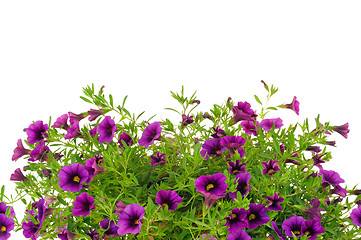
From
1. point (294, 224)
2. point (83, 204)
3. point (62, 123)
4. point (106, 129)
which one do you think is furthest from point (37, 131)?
point (294, 224)

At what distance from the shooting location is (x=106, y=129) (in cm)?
159

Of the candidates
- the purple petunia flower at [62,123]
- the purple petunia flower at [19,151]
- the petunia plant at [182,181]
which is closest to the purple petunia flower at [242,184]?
the petunia plant at [182,181]

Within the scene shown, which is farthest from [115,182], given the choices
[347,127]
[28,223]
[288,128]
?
[347,127]

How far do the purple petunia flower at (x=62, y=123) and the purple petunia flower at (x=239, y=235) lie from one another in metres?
0.74

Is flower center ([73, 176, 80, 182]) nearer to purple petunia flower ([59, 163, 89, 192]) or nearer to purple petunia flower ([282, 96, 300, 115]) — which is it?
purple petunia flower ([59, 163, 89, 192])

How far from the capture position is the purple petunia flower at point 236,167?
4.82ft

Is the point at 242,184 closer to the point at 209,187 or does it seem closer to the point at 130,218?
the point at 209,187

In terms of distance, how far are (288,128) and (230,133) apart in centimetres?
28

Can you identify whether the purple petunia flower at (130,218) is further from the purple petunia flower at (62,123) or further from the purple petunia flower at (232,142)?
the purple petunia flower at (62,123)

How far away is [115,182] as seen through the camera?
1.52m

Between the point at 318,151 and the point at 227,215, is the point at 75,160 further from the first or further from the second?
the point at 318,151

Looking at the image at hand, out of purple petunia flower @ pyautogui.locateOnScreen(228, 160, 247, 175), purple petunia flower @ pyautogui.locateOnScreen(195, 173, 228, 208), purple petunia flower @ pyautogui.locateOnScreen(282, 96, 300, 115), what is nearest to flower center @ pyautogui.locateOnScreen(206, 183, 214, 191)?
purple petunia flower @ pyautogui.locateOnScreen(195, 173, 228, 208)

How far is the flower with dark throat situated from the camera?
54.0 inches

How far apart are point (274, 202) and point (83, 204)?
0.59m
